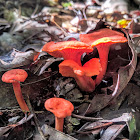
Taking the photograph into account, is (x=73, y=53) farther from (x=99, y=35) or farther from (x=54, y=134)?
(x=54, y=134)

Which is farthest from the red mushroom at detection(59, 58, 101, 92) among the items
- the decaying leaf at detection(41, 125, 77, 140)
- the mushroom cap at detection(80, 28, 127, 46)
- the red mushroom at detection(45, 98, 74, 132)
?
the decaying leaf at detection(41, 125, 77, 140)

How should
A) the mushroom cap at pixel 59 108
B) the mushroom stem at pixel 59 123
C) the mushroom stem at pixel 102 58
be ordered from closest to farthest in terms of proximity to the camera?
the mushroom cap at pixel 59 108, the mushroom stem at pixel 59 123, the mushroom stem at pixel 102 58

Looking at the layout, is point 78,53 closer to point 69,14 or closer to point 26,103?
point 26,103

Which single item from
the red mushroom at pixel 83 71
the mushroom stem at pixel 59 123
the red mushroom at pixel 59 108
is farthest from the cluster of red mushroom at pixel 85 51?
the mushroom stem at pixel 59 123

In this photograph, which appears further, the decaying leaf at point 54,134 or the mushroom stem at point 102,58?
the mushroom stem at point 102,58

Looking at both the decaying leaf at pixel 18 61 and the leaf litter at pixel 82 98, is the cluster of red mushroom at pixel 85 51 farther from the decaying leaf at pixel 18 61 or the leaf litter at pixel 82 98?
the decaying leaf at pixel 18 61

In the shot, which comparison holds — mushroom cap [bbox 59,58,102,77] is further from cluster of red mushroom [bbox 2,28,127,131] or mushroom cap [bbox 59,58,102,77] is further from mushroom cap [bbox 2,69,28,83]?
mushroom cap [bbox 2,69,28,83]

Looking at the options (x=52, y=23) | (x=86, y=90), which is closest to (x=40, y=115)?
(x=86, y=90)
